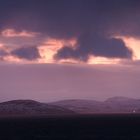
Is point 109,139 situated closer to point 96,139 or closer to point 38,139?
point 96,139

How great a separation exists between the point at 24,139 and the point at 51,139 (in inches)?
352

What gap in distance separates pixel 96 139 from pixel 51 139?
1464 centimetres

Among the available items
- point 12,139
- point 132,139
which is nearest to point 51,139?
point 12,139

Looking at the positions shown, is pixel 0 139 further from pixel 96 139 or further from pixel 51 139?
pixel 96 139

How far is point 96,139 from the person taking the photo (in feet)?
456

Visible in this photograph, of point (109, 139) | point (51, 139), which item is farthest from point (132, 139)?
point (51, 139)

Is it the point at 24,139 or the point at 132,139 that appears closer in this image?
the point at 132,139

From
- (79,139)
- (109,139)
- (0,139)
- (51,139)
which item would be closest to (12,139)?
(0,139)

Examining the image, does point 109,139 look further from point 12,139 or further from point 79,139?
point 12,139

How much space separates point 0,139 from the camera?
475ft

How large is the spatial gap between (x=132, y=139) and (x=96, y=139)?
449 inches

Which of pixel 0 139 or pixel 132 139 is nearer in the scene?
pixel 132 139

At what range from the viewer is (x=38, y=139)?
143375 millimetres

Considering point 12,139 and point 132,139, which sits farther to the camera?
point 12,139
